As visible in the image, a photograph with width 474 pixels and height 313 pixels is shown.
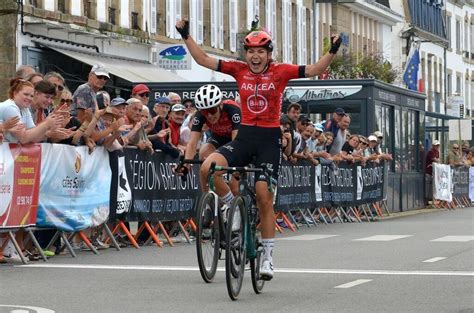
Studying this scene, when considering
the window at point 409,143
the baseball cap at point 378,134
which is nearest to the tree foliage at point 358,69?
the window at point 409,143

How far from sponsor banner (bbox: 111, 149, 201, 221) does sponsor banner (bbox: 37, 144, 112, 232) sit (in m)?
0.40

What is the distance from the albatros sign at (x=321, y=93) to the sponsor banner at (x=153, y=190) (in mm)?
11511

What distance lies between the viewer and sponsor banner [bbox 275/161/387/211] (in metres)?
26.4

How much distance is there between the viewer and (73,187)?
18031 millimetres

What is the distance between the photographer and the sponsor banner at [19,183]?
52.8 feet

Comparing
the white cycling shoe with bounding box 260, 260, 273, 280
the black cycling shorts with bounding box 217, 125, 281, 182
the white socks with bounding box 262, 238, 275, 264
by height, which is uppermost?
the black cycling shorts with bounding box 217, 125, 281, 182

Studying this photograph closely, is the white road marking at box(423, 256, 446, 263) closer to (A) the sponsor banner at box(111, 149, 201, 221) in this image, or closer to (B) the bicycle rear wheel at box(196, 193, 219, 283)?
(B) the bicycle rear wheel at box(196, 193, 219, 283)

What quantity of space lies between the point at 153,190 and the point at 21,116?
4155 mm

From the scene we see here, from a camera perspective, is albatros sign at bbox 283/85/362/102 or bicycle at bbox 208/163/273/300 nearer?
bicycle at bbox 208/163/273/300

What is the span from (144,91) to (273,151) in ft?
28.5

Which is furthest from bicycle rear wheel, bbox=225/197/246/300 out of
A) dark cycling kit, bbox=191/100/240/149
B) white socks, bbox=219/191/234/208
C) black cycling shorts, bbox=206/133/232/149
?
black cycling shorts, bbox=206/133/232/149

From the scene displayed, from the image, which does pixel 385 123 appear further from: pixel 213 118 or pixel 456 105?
pixel 456 105

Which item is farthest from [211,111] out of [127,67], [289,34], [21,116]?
[289,34]

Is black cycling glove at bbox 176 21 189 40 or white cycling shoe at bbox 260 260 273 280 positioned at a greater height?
black cycling glove at bbox 176 21 189 40
